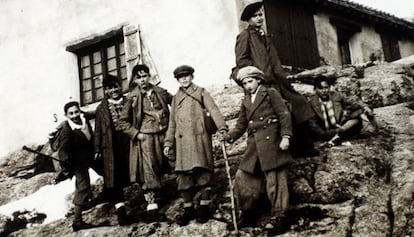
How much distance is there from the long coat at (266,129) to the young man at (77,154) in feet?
8.17

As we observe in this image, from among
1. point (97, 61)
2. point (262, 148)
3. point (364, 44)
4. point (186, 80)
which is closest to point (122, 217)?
point (186, 80)

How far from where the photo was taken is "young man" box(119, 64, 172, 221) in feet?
25.1

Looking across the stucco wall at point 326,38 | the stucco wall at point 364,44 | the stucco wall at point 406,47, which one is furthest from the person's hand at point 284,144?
the stucco wall at point 406,47

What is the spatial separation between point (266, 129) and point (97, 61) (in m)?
8.49

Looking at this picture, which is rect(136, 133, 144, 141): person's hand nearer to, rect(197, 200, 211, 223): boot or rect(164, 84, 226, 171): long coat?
rect(164, 84, 226, 171): long coat

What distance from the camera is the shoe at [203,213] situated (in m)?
7.00

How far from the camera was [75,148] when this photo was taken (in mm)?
8102

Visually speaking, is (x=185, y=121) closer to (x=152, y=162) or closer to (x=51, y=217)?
(x=152, y=162)

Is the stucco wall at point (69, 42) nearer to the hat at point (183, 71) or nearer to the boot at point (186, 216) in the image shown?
the hat at point (183, 71)

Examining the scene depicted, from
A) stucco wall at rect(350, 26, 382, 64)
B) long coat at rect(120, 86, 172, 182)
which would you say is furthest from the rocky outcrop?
stucco wall at rect(350, 26, 382, 64)

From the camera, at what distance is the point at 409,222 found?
6.42 metres

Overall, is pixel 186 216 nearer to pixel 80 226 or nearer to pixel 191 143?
pixel 191 143

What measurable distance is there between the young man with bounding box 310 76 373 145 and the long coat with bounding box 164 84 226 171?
6.57 feet

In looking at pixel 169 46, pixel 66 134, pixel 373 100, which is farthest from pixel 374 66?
pixel 66 134
